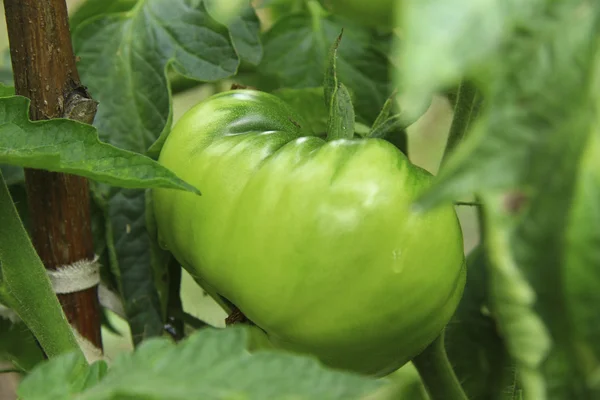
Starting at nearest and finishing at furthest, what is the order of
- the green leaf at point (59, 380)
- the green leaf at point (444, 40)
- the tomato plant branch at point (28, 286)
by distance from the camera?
the green leaf at point (444, 40)
the green leaf at point (59, 380)
the tomato plant branch at point (28, 286)

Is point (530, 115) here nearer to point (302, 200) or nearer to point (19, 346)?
point (302, 200)

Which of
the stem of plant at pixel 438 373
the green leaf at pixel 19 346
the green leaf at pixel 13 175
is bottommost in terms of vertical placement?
the green leaf at pixel 19 346

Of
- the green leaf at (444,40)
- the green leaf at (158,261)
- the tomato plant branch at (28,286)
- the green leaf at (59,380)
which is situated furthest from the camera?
the green leaf at (158,261)

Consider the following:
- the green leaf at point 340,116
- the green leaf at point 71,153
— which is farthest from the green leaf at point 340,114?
the green leaf at point 71,153

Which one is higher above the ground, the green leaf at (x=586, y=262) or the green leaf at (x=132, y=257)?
the green leaf at (x=586, y=262)

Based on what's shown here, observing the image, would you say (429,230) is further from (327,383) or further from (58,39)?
(58,39)

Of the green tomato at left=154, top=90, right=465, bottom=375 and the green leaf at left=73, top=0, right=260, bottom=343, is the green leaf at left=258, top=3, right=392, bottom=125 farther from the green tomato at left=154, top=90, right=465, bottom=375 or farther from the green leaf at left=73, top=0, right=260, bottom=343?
the green tomato at left=154, top=90, right=465, bottom=375

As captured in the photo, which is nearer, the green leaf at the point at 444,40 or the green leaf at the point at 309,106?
the green leaf at the point at 444,40

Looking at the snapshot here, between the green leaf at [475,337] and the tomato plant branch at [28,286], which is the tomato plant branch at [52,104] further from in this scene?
the green leaf at [475,337]

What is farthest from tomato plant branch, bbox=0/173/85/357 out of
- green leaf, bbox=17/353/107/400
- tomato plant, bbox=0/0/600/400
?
green leaf, bbox=17/353/107/400
